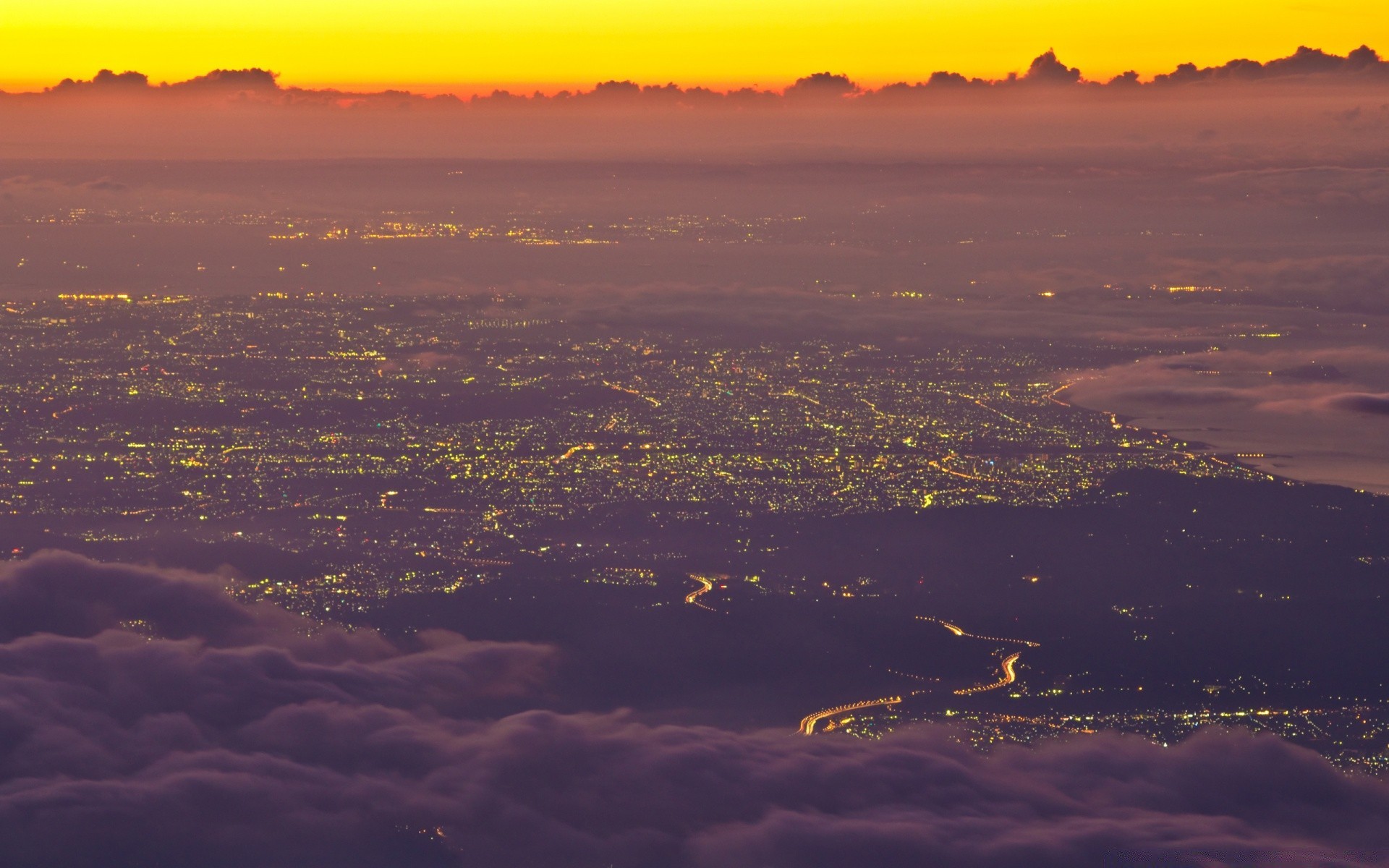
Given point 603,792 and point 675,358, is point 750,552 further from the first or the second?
point 675,358

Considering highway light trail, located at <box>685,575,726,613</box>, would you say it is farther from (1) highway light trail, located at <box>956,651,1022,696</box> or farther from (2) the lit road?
(1) highway light trail, located at <box>956,651,1022,696</box>

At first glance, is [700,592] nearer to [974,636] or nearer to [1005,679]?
[974,636]

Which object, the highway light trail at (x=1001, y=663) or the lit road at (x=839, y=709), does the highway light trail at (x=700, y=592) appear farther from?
the lit road at (x=839, y=709)

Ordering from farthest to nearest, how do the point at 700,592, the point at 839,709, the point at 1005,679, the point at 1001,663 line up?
the point at 700,592, the point at 1001,663, the point at 1005,679, the point at 839,709

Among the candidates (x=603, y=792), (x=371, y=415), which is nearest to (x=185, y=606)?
(x=603, y=792)

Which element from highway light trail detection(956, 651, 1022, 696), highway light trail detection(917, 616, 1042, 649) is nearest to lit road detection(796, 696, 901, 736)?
highway light trail detection(956, 651, 1022, 696)

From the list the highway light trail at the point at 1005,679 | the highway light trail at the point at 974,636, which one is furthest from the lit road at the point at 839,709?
the highway light trail at the point at 974,636

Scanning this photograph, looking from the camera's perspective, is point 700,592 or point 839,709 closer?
point 839,709

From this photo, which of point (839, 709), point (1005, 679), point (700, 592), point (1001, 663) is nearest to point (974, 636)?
point (1001, 663)
